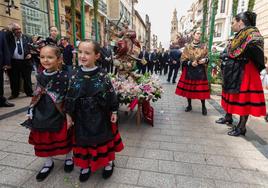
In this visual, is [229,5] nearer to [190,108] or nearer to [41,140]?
[190,108]

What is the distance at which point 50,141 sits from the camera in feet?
7.63

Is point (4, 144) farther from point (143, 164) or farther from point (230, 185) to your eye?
point (230, 185)

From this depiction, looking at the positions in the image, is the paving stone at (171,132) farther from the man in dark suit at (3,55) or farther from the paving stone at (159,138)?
the man in dark suit at (3,55)

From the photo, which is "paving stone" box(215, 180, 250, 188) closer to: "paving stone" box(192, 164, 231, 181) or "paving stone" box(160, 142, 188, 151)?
"paving stone" box(192, 164, 231, 181)

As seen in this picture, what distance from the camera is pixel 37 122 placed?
2.21m

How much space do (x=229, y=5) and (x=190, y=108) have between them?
32.2 meters

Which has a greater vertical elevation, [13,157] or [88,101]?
[88,101]

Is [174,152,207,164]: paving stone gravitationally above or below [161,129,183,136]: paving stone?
below

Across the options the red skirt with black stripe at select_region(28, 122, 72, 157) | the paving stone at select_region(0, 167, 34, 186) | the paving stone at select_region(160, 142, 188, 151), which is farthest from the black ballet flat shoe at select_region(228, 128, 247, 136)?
the paving stone at select_region(0, 167, 34, 186)

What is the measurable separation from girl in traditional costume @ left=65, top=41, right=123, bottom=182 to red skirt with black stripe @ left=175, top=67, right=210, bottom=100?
305 centimetres

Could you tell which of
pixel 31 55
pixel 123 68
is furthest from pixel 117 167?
pixel 31 55

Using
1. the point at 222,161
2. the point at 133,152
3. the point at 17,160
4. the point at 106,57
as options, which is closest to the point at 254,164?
the point at 222,161

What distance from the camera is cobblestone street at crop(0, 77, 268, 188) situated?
233 cm

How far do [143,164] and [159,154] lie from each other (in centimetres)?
38
